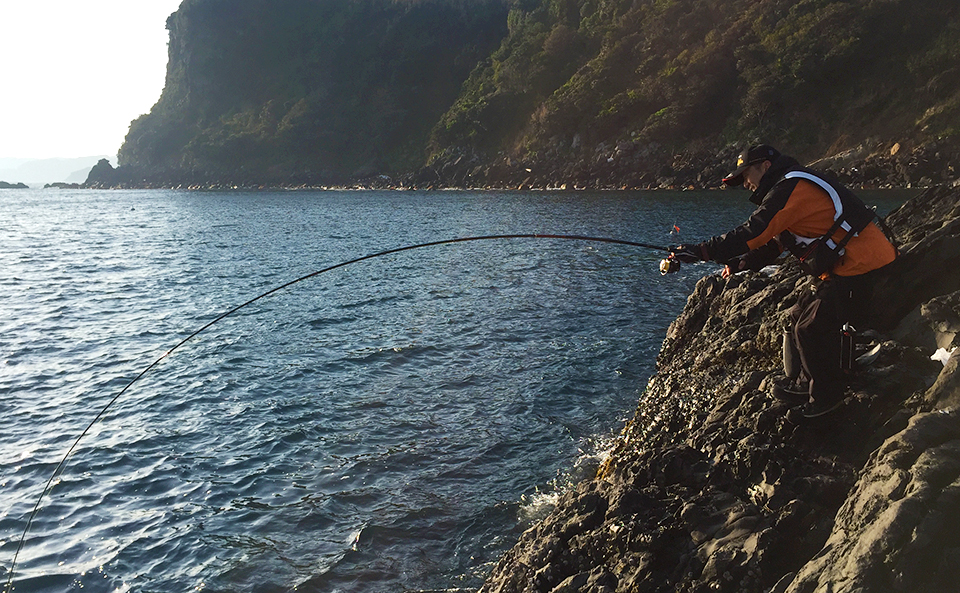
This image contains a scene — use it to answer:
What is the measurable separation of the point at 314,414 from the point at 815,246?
9.94 m

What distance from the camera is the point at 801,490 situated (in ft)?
17.3

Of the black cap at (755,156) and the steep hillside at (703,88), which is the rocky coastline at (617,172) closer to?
the steep hillside at (703,88)

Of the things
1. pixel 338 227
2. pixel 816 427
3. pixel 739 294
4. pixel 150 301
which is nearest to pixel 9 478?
pixel 816 427

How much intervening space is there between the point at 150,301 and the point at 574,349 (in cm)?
1802

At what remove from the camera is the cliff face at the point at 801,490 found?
3.95 metres

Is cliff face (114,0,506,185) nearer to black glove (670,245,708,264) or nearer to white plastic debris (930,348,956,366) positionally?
black glove (670,245,708,264)

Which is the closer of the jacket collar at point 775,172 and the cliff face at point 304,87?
the jacket collar at point 775,172

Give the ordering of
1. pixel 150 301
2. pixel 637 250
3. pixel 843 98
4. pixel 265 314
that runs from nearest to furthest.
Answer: pixel 265 314, pixel 150 301, pixel 637 250, pixel 843 98

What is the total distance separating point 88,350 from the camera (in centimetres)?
1805

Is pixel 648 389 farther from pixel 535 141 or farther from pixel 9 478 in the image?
pixel 535 141

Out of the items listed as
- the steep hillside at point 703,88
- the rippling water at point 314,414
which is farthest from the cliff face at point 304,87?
the rippling water at point 314,414

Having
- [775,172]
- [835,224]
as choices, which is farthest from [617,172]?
[835,224]

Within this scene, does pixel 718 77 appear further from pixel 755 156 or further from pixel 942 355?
pixel 942 355

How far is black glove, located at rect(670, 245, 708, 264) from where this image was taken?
19.7 feet
